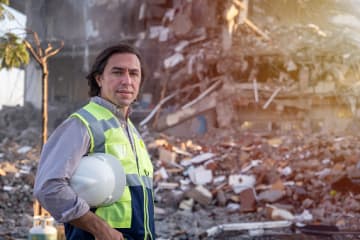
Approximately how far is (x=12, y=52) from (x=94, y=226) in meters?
5.50

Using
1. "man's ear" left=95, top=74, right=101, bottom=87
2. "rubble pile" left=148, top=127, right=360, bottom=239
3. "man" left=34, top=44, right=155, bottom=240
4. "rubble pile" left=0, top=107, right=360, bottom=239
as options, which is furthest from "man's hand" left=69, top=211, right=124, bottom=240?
"rubble pile" left=148, top=127, right=360, bottom=239

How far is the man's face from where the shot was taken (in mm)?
1954

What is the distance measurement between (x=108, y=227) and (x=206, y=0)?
19.0m

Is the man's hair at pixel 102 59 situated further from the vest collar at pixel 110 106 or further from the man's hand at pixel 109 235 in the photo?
the man's hand at pixel 109 235

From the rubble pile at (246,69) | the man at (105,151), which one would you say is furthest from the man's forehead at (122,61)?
the rubble pile at (246,69)

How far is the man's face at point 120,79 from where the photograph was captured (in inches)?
76.9

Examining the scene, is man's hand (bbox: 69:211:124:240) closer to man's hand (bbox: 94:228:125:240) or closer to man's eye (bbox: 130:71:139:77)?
man's hand (bbox: 94:228:125:240)

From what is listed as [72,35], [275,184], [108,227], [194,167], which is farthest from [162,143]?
[72,35]

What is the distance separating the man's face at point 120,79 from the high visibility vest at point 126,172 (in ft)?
0.23

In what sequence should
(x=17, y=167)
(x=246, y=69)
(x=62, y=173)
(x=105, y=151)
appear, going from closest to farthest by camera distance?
(x=62, y=173) → (x=105, y=151) → (x=17, y=167) → (x=246, y=69)

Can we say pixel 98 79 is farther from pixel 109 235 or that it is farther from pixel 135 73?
pixel 109 235

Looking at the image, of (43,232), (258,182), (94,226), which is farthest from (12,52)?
(258,182)

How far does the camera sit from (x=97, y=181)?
67.6 inches

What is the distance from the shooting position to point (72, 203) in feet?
5.44
